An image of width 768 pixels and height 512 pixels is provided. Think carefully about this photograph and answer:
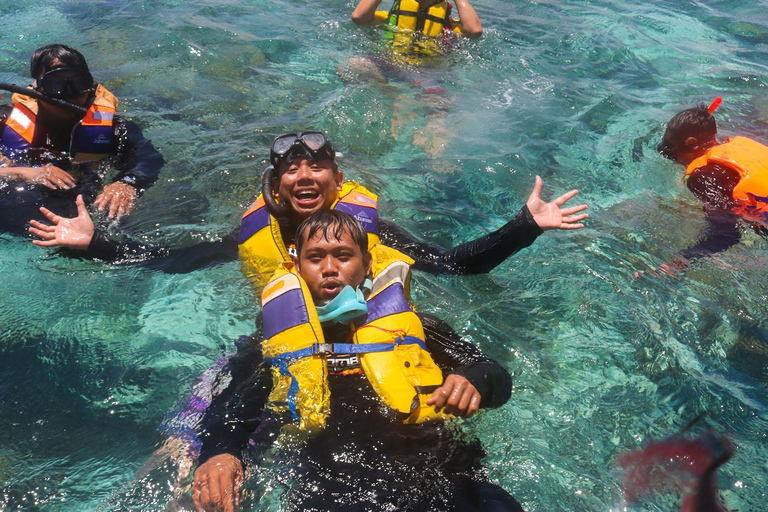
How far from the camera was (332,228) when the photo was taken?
10.9ft

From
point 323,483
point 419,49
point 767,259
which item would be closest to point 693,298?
point 767,259

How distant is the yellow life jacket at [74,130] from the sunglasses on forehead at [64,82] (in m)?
0.16

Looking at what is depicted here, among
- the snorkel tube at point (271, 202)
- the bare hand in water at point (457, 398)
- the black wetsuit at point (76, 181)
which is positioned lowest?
the black wetsuit at point (76, 181)

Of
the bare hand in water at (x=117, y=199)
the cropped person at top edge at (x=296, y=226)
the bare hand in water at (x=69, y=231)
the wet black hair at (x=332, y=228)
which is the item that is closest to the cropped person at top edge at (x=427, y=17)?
the bare hand in water at (x=117, y=199)

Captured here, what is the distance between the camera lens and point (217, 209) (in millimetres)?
5590

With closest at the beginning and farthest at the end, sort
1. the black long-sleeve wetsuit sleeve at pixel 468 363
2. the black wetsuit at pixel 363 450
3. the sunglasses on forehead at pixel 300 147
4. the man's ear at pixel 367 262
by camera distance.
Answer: the black wetsuit at pixel 363 450 < the black long-sleeve wetsuit sleeve at pixel 468 363 < the man's ear at pixel 367 262 < the sunglasses on forehead at pixel 300 147

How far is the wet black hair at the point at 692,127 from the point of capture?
5.99m

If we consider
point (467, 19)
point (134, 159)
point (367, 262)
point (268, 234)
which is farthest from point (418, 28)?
point (367, 262)

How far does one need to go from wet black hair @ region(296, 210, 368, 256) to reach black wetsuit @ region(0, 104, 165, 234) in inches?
98.1

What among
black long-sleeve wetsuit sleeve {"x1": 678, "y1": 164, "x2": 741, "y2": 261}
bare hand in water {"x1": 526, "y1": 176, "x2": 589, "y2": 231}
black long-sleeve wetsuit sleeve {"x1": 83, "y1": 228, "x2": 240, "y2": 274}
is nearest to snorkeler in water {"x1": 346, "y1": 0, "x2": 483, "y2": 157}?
black long-sleeve wetsuit sleeve {"x1": 678, "y1": 164, "x2": 741, "y2": 261}

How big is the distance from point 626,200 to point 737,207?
97 cm

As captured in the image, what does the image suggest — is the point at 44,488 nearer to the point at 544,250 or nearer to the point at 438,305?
the point at 438,305

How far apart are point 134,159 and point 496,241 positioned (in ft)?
11.2

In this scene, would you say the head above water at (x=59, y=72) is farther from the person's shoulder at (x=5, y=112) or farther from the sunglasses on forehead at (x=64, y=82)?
the person's shoulder at (x=5, y=112)
